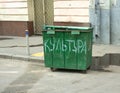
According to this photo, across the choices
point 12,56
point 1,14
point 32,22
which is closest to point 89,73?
point 12,56

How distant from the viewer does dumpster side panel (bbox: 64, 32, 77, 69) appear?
8.98 meters

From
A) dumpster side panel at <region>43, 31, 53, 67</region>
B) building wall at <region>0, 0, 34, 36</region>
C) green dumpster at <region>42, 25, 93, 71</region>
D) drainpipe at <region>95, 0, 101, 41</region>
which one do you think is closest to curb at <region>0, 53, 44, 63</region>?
dumpster side panel at <region>43, 31, 53, 67</region>

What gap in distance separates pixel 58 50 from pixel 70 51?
0.36 metres

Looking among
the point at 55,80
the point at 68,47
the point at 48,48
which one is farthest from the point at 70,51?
the point at 55,80

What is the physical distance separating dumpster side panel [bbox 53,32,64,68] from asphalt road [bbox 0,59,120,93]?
279 millimetres

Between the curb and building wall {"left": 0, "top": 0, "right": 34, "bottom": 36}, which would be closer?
the curb

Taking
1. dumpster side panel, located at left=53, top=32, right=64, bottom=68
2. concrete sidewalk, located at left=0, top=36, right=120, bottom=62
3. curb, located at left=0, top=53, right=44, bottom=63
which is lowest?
curb, located at left=0, top=53, right=44, bottom=63

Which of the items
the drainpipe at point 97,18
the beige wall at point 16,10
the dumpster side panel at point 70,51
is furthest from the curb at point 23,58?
the beige wall at point 16,10

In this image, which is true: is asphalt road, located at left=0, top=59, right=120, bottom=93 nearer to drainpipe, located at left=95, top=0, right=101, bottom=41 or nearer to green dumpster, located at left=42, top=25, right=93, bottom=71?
green dumpster, located at left=42, top=25, right=93, bottom=71

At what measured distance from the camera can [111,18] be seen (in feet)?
43.5

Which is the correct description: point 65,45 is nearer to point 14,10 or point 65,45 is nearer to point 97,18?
point 97,18

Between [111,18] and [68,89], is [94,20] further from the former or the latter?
[68,89]

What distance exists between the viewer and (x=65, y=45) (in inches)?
357

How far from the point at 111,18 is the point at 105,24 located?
348mm
